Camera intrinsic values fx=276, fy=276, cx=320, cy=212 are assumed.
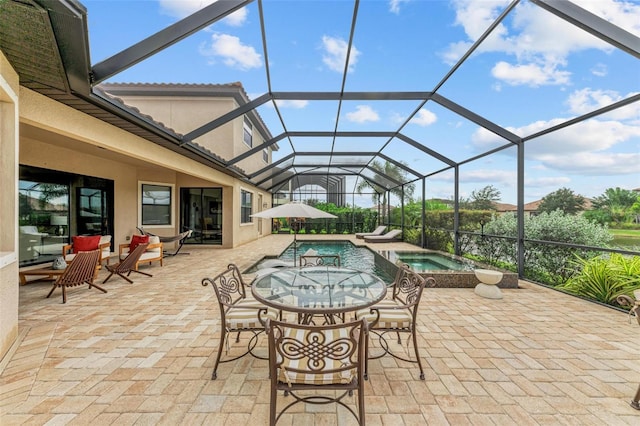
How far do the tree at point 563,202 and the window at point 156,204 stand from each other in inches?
462

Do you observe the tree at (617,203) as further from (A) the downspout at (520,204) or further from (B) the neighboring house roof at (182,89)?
(B) the neighboring house roof at (182,89)

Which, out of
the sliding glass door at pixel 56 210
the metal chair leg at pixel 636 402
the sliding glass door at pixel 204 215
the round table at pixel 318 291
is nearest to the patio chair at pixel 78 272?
the sliding glass door at pixel 56 210

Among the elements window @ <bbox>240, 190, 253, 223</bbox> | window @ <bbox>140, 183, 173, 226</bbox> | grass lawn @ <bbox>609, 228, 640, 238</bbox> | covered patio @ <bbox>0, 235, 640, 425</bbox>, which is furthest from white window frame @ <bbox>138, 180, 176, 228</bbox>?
grass lawn @ <bbox>609, 228, 640, 238</bbox>

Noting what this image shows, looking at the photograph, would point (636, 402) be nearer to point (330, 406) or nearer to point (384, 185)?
point (330, 406)

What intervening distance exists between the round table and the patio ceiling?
286 centimetres

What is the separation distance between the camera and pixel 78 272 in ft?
15.1

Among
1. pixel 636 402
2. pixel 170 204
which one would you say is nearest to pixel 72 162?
pixel 170 204

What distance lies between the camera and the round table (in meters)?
2.31

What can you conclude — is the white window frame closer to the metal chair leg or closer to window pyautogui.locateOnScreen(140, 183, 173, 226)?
window pyautogui.locateOnScreen(140, 183, 173, 226)

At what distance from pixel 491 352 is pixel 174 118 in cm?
1186

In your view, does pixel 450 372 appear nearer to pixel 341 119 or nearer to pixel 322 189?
pixel 341 119

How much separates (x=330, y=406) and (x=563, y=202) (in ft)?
25.9

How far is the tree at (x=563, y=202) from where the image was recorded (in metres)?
6.61

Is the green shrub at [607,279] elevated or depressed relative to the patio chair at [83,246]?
depressed
